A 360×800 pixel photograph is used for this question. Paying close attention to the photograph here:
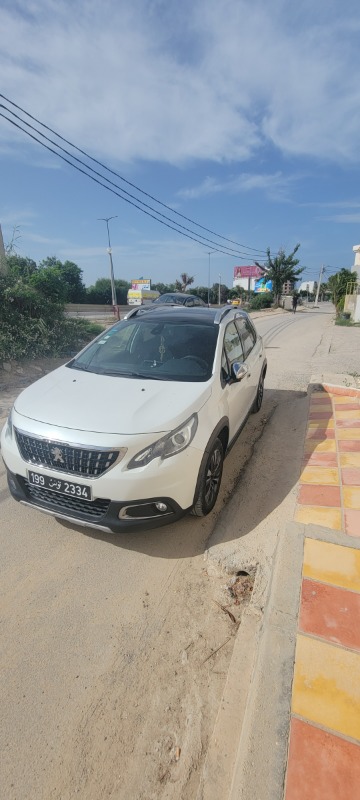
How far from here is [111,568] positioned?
250 centimetres

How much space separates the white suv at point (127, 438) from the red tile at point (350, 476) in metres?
1.06

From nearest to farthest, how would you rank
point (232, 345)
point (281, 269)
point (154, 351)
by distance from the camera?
point (154, 351)
point (232, 345)
point (281, 269)

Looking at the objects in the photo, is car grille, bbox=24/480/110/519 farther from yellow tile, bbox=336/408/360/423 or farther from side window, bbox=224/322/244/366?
yellow tile, bbox=336/408/360/423

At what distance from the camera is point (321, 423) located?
4637mm

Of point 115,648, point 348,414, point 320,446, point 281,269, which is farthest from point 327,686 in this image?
point 281,269

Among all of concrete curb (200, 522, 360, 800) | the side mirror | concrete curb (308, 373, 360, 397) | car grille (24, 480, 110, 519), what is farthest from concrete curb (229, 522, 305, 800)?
concrete curb (308, 373, 360, 397)

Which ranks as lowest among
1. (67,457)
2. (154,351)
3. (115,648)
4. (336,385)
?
(115,648)

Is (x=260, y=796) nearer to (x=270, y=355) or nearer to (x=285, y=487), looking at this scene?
(x=285, y=487)

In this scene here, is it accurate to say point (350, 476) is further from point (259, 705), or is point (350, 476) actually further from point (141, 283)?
point (141, 283)

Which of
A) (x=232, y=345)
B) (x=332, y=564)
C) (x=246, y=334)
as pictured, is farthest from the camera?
(x=246, y=334)

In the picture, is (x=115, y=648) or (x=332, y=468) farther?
(x=332, y=468)

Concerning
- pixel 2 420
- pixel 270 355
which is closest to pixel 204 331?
pixel 2 420

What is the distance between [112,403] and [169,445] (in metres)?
0.55

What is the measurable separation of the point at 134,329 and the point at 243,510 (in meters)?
2.14
